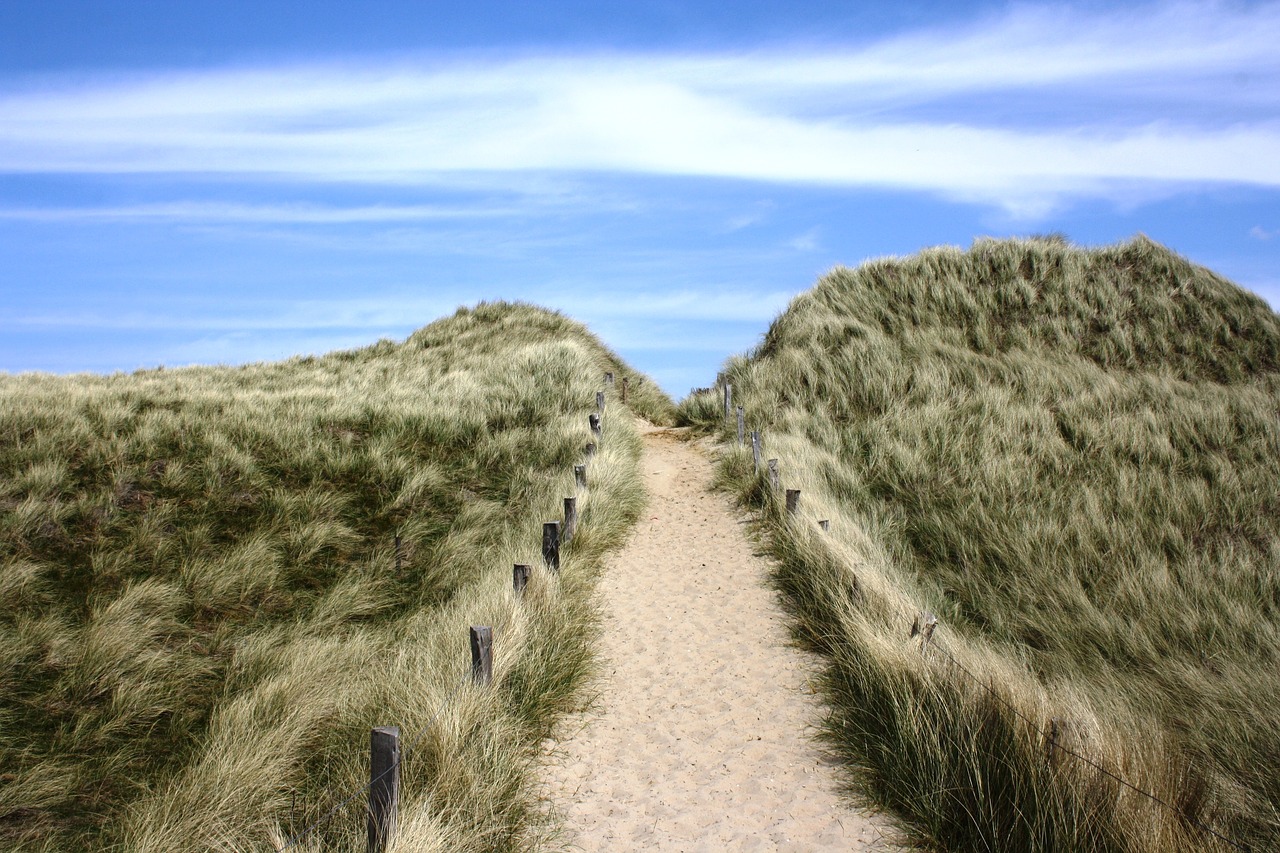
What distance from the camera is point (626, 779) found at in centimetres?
543

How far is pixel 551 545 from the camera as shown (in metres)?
8.45

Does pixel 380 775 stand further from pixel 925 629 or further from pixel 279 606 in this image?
pixel 279 606

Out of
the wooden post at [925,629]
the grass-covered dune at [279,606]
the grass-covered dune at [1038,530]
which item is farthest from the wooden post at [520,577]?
the wooden post at [925,629]

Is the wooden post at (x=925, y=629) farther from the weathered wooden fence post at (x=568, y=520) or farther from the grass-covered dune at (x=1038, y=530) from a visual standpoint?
the weathered wooden fence post at (x=568, y=520)

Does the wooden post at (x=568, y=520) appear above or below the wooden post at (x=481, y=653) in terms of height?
above

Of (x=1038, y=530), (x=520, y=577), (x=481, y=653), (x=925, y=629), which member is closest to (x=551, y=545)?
(x=520, y=577)

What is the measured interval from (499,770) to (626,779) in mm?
1057

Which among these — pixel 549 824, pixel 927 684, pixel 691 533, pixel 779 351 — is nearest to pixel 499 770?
pixel 549 824

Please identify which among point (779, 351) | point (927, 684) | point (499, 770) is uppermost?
point (779, 351)

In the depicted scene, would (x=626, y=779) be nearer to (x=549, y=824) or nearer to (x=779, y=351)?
(x=549, y=824)

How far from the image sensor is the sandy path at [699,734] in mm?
4828

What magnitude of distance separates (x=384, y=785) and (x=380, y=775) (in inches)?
2.6

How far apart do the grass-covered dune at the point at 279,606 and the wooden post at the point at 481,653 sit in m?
0.24

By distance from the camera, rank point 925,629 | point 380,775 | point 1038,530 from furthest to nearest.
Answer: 1. point 1038,530
2. point 925,629
3. point 380,775
